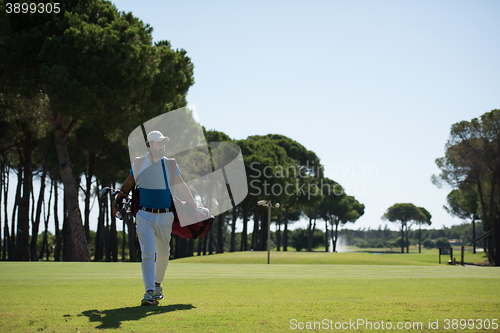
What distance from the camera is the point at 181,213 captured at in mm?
4883

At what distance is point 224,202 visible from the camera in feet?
151

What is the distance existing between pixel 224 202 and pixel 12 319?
42.8 m

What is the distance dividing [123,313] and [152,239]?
1.01 metres

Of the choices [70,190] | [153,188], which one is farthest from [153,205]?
[70,190]

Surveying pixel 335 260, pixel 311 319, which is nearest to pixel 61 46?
pixel 311 319

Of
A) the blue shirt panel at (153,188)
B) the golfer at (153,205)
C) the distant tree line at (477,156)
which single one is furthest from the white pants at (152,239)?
the distant tree line at (477,156)

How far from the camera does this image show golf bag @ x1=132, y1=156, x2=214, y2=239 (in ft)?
15.5

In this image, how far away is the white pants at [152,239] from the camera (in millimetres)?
4469

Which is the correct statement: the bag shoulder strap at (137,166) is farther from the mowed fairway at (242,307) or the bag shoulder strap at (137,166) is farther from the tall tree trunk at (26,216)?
the tall tree trunk at (26,216)

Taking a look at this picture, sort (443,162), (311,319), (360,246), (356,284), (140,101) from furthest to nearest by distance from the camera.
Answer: (360,246) < (443,162) < (140,101) < (356,284) < (311,319)

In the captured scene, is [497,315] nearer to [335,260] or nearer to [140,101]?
[140,101]

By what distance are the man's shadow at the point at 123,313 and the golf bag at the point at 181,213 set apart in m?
1.05

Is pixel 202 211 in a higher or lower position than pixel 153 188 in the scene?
lower

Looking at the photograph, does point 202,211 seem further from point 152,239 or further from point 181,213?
point 152,239
